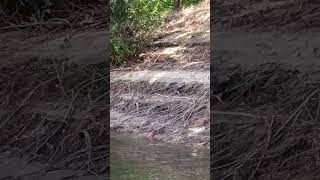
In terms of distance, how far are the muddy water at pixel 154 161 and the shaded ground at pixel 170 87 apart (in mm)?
369

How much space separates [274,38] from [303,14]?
0.64 m

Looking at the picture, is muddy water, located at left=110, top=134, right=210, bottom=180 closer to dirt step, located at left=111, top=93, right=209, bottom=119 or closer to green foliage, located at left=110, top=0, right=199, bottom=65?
dirt step, located at left=111, top=93, right=209, bottom=119

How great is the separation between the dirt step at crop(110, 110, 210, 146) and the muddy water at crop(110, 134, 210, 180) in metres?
0.23

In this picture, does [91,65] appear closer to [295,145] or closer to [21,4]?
[21,4]

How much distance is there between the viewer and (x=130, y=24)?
14.1 m

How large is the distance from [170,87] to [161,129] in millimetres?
1382

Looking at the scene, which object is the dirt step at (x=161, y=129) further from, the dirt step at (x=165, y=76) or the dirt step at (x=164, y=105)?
the dirt step at (x=165, y=76)

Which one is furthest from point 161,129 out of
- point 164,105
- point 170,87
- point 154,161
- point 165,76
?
point 165,76

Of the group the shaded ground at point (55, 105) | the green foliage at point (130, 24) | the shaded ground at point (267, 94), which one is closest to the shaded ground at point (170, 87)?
the green foliage at point (130, 24)

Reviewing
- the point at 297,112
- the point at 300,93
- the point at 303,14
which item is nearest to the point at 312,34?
the point at 303,14

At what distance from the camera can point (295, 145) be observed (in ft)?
21.5

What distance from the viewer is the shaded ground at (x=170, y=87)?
9883 mm

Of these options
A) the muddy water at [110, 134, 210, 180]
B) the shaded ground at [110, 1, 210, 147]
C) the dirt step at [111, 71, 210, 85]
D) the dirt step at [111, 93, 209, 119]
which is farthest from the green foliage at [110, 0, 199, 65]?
the muddy water at [110, 134, 210, 180]

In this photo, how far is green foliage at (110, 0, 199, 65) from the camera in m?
13.6
